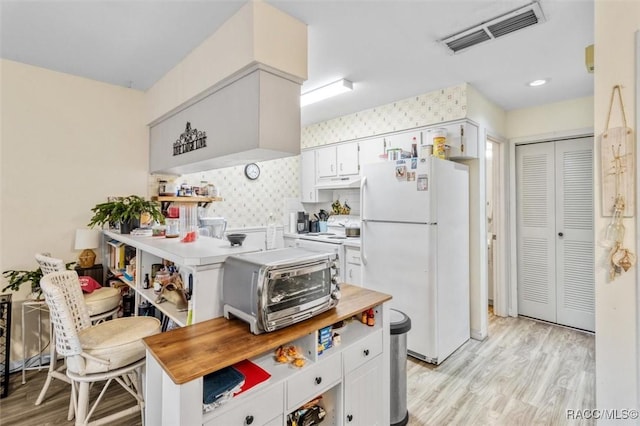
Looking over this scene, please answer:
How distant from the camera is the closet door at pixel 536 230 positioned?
367 centimetres

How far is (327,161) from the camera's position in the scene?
4.31m

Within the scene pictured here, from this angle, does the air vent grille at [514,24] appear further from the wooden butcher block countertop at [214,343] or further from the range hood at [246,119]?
the wooden butcher block countertop at [214,343]

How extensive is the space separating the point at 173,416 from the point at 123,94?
3.29 metres

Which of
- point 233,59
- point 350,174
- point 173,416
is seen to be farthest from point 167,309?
point 350,174

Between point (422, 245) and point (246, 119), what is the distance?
5.88ft

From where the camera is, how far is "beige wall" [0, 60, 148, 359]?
2674 millimetres

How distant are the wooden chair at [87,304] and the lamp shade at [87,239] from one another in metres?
0.36

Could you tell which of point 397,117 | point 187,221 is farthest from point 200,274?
point 397,117

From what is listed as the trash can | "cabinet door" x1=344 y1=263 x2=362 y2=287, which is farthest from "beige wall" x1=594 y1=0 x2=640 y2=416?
"cabinet door" x1=344 y1=263 x2=362 y2=287

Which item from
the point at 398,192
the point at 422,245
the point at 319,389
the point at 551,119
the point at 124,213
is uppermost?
the point at 551,119

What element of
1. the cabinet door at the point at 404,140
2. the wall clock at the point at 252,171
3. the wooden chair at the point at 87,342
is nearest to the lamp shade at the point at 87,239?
the wooden chair at the point at 87,342

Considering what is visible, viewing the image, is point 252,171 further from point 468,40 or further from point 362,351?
point 362,351

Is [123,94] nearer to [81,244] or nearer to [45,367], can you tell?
[81,244]

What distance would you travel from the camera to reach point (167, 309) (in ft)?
6.11
